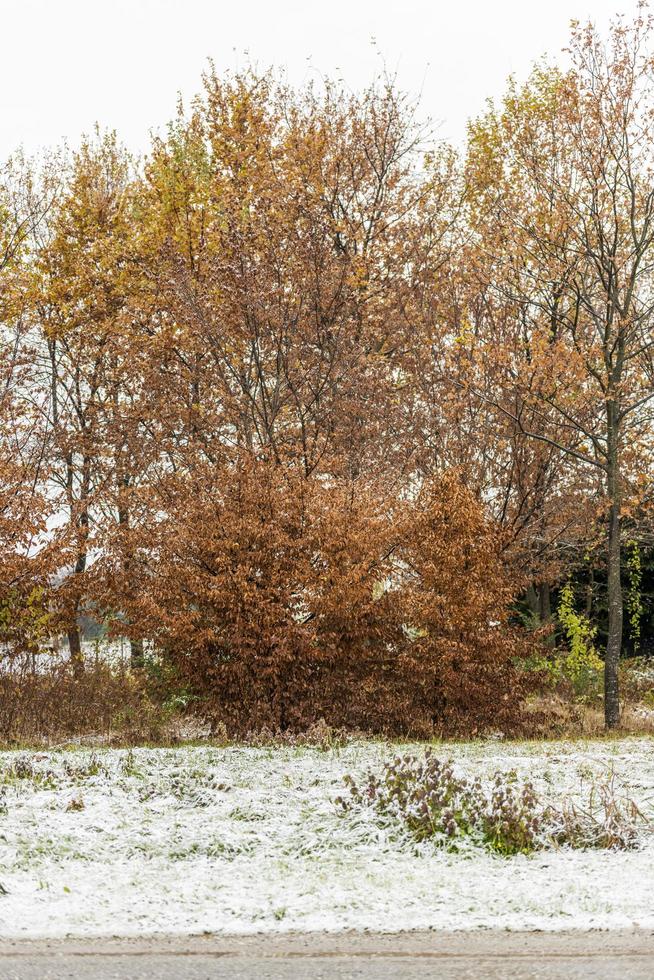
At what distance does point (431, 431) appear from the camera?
1738cm

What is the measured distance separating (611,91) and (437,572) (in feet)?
24.1

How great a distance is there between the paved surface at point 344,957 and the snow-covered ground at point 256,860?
5.5 inches

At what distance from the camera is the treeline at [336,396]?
12750 mm

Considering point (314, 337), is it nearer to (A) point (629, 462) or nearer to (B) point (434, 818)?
(A) point (629, 462)

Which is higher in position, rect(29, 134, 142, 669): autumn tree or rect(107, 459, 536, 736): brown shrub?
rect(29, 134, 142, 669): autumn tree

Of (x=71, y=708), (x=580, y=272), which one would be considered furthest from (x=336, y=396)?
(x=71, y=708)

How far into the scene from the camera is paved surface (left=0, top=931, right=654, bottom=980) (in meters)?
5.38

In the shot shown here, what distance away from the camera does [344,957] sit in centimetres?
564

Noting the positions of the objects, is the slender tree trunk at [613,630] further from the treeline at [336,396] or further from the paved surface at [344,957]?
the paved surface at [344,957]

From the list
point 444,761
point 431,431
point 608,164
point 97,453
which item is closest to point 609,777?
point 444,761

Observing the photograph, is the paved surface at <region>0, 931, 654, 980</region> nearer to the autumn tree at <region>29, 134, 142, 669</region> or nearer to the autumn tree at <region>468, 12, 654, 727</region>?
the autumn tree at <region>468, 12, 654, 727</region>

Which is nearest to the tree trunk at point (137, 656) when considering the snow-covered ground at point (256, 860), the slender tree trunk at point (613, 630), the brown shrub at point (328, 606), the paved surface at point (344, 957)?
the brown shrub at point (328, 606)

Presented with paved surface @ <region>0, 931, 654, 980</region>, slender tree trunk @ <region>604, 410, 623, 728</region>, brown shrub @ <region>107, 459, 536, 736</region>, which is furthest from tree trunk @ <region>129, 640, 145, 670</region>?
paved surface @ <region>0, 931, 654, 980</region>

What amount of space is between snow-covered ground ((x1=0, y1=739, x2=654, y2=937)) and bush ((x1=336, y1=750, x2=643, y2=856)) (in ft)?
0.53
